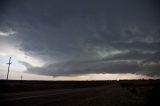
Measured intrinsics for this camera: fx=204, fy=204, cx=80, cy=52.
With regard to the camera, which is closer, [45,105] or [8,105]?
[8,105]

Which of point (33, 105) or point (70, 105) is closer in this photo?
point (33, 105)

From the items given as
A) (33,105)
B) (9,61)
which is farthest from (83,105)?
(9,61)

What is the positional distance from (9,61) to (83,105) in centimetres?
6417

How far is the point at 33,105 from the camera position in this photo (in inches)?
650

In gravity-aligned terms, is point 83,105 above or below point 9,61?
below

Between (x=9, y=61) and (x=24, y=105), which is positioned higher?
(x=9, y=61)

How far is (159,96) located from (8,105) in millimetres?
14055

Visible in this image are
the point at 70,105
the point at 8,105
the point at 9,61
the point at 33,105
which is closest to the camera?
the point at 8,105

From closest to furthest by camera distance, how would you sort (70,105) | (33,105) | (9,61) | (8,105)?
(8,105) → (33,105) → (70,105) → (9,61)

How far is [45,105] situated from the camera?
17.4m

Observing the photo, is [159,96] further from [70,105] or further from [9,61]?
[9,61]

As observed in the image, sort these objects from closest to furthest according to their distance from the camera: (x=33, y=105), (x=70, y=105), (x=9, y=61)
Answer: (x=33, y=105), (x=70, y=105), (x=9, y=61)

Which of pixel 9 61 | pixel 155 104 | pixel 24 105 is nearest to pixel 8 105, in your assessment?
pixel 24 105

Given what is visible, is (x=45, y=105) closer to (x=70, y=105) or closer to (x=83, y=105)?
(x=70, y=105)
